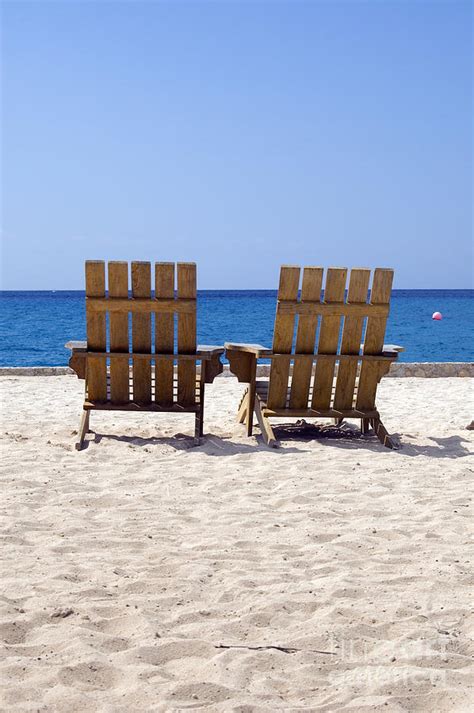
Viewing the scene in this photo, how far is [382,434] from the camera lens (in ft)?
19.7

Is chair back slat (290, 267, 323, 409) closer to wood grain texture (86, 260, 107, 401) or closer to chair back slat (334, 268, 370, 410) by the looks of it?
chair back slat (334, 268, 370, 410)

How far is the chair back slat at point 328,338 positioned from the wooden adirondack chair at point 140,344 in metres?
0.80

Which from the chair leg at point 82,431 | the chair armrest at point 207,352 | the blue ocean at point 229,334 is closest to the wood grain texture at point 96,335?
the chair leg at point 82,431

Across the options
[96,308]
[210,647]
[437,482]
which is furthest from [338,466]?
[210,647]

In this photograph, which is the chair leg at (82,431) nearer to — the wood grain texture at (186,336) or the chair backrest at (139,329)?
the chair backrest at (139,329)

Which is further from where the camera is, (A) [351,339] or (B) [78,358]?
(A) [351,339]

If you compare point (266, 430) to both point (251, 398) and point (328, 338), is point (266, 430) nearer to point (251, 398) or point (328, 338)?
point (251, 398)

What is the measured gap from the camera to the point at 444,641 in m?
2.65

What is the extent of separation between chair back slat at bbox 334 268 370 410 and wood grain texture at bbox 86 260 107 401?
1872 millimetres

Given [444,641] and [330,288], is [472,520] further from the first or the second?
[330,288]

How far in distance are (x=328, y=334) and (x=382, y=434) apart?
0.91 m

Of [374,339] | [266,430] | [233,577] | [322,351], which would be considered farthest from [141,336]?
[233,577]

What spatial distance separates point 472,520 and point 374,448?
6.20ft

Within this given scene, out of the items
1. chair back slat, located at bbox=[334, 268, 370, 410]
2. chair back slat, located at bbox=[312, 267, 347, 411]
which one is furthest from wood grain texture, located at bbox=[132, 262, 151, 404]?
chair back slat, located at bbox=[334, 268, 370, 410]
